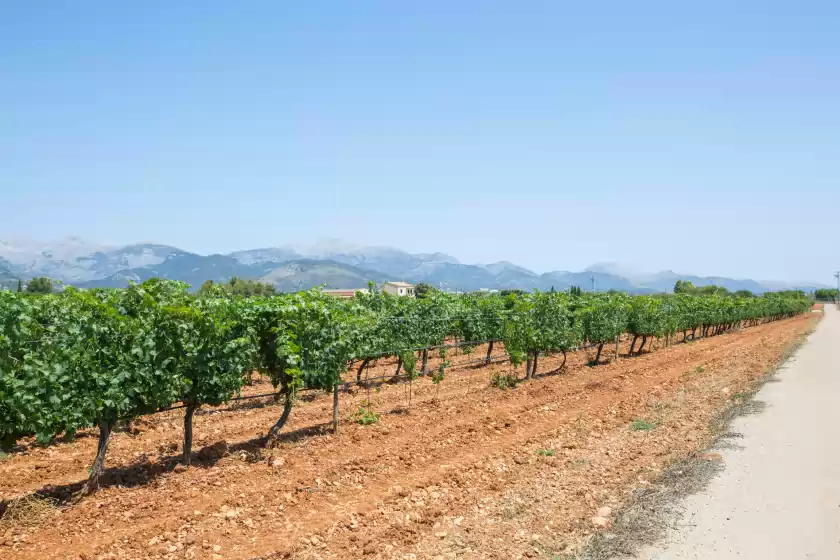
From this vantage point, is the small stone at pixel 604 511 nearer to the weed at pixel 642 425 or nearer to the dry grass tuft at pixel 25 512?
the weed at pixel 642 425

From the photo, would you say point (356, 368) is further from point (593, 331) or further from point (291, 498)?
point (291, 498)

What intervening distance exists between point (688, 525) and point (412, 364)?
9580 millimetres

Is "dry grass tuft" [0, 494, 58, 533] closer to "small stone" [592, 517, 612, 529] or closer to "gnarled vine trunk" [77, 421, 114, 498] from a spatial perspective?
"gnarled vine trunk" [77, 421, 114, 498]

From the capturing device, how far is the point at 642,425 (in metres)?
12.3

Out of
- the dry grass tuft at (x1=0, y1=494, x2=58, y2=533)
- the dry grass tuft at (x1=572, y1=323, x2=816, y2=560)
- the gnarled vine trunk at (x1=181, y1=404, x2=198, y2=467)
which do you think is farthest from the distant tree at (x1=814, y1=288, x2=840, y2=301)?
the dry grass tuft at (x1=0, y1=494, x2=58, y2=533)

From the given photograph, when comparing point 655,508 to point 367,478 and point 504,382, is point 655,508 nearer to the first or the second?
point 367,478

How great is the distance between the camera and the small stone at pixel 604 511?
7598 mm

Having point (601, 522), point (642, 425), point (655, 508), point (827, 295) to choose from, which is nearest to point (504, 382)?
point (642, 425)

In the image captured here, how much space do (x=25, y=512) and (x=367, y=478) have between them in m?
4.38

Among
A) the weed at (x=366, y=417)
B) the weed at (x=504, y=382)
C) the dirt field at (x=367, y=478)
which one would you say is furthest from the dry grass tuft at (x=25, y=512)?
the weed at (x=504, y=382)

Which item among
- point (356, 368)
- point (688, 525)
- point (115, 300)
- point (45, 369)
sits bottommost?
point (356, 368)

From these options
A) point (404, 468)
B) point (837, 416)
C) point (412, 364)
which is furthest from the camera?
point (412, 364)

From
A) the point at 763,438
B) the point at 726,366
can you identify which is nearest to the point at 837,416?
the point at 763,438

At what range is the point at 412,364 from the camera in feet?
53.1
